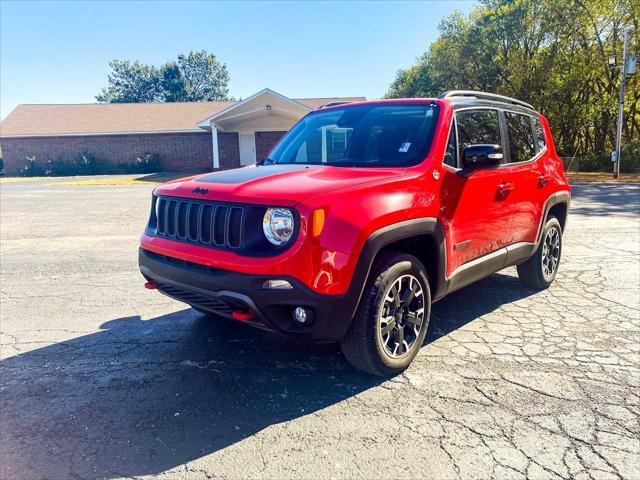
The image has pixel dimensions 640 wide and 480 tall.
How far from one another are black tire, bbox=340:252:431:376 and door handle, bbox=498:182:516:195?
135 centimetres

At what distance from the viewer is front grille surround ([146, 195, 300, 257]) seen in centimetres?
302

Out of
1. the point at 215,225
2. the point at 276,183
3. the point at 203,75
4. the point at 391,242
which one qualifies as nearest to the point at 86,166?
the point at 215,225

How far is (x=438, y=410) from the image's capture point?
306 centimetres

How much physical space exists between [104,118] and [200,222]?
37.0 meters

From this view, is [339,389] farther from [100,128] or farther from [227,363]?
[100,128]

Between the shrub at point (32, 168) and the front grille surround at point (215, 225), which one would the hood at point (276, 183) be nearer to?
the front grille surround at point (215, 225)

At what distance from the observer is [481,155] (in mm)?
3738

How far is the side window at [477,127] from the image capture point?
13.5 feet

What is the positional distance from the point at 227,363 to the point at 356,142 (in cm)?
214

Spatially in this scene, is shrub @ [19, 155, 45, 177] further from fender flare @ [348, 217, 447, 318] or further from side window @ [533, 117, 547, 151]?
fender flare @ [348, 217, 447, 318]

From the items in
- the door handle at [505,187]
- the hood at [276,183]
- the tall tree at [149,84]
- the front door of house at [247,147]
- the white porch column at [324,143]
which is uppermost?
the tall tree at [149,84]

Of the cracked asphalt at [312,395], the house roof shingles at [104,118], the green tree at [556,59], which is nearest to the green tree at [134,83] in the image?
the house roof shingles at [104,118]

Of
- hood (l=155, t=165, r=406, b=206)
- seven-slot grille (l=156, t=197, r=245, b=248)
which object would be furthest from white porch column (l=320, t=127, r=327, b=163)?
seven-slot grille (l=156, t=197, r=245, b=248)

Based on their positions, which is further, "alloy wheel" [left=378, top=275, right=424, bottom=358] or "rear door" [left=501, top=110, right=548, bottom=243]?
"rear door" [left=501, top=110, right=548, bottom=243]
